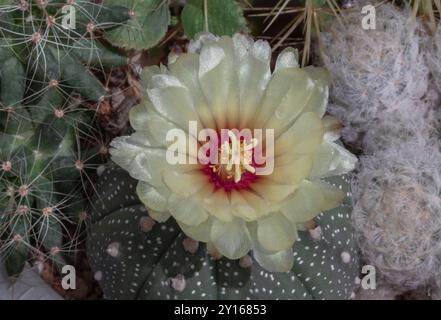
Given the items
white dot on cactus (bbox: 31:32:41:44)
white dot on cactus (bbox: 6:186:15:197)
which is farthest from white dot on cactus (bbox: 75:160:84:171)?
white dot on cactus (bbox: 31:32:41:44)

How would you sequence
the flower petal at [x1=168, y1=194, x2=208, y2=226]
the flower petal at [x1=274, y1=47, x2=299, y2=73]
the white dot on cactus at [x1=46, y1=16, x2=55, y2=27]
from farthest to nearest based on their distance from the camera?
1. the white dot on cactus at [x1=46, y1=16, x2=55, y2=27]
2. the flower petal at [x1=274, y1=47, x2=299, y2=73]
3. the flower petal at [x1=168, y1=194, x2=208, y2=226]

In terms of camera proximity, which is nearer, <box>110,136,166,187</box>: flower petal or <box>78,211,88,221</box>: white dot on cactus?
<box>110,136,166,187</box>: flower petal

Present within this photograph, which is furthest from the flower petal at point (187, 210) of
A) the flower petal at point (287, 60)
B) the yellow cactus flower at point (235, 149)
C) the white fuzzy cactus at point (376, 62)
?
the white fuzzy cactus at point (376, 62)

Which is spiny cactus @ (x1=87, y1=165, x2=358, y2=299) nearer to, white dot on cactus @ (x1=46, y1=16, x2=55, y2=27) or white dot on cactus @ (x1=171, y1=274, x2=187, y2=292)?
white dot on cactus @ (x1=171, y1=274, x2=187, y2=292)

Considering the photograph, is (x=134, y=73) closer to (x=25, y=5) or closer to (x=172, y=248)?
(x=25, y=5)
